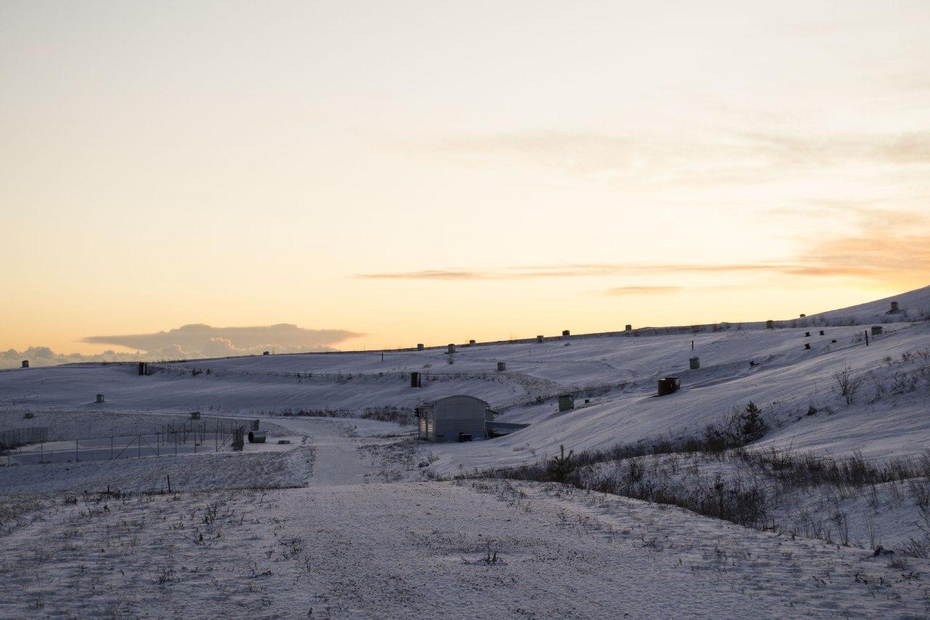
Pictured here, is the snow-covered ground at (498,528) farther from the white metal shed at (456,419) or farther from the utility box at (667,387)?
the white metal shed at (456,419)

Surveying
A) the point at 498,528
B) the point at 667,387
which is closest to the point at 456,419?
the point at 667,387

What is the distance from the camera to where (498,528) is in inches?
600

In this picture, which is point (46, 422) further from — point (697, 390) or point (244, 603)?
point (244, 603)

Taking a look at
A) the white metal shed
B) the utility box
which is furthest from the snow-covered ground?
the white metal shed

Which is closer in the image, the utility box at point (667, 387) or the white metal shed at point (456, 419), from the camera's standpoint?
the utility box at point (667, 387)

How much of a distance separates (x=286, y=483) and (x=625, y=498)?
57.0ft

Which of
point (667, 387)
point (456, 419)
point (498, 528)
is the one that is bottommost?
point (456, 419)

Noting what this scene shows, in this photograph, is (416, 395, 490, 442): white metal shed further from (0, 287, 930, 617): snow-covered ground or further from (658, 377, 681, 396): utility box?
(658, 377, 681, 396): utility box

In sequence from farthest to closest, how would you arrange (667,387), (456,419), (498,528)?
(456,419) < (667,387) < (498,528)

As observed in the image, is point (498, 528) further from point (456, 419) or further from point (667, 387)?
point (456, 419)

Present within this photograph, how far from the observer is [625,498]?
19078mm

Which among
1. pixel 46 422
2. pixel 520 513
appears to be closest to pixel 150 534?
pixel 520 513

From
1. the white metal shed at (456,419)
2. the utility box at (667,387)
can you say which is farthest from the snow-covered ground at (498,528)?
the white metal shed at (456,419)

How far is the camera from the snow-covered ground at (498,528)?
10.2m
